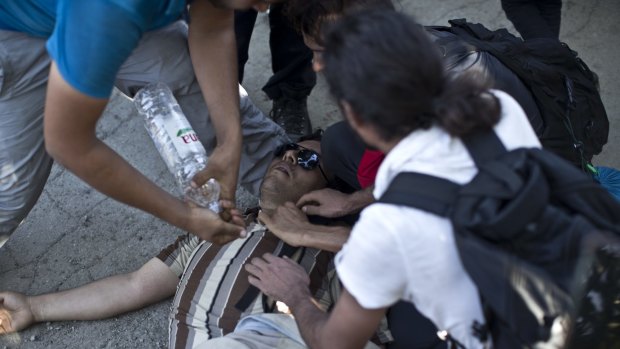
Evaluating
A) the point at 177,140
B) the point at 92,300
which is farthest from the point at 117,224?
the point at 177,140

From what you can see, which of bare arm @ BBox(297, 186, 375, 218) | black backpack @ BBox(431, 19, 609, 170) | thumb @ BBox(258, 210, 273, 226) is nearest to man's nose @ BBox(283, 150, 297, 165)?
bare arm @ BBox(297, 186, 375, 218)

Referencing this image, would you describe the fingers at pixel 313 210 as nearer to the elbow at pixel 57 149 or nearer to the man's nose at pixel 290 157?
the man's nose at pixel 290 157

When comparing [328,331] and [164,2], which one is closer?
[328,331]

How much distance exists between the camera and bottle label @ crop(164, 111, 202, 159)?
2.21 m

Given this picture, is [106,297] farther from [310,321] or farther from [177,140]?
[310,321]

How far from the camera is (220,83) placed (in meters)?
2.23

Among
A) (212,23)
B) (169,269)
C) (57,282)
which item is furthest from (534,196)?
(57,282)

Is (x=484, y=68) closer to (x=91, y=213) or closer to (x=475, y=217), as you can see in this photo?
(x=475, y=217)

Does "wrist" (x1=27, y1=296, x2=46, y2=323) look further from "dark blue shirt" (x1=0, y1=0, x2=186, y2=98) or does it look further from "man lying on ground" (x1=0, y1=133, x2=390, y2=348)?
"dark blue shirt" (x1=0, y1=0, x2=186, y2=98)

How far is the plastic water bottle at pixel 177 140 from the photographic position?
2.18 metres

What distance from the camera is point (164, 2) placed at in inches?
67.9

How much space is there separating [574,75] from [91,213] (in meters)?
1.98

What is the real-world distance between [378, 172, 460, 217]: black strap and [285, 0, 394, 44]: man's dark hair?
2.47ft

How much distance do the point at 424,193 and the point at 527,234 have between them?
0.68ft
